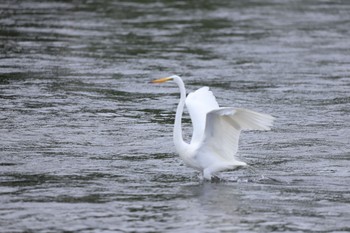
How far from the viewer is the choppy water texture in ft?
32.3

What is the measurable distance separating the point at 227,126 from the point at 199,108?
995 mm

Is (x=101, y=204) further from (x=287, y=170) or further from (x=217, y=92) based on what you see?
(x=217, y=92)

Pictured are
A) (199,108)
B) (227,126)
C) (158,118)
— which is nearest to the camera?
(227,126)

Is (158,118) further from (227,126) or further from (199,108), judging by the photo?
(227,126)

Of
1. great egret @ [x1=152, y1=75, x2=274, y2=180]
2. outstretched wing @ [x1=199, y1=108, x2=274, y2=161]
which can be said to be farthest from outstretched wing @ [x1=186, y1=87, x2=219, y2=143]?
outstretched wing @ [x1=199, y1=108, x2=274, y2=161]

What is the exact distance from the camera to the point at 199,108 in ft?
40.4

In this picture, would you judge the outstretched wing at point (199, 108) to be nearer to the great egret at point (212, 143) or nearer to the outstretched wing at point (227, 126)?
the great egret at point (212, 143)

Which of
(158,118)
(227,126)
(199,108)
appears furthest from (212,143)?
(158,118)

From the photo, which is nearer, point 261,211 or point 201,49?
point 261,211

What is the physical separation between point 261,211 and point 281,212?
8.1 inches

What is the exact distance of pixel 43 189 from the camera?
34.9ft

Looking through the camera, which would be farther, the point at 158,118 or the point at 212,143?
the point at 158,118

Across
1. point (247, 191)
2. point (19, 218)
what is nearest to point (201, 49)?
point (247, 191)

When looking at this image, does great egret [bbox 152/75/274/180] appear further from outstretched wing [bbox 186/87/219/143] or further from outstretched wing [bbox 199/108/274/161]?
outstretched wing [bbox 186/87/219/143]
